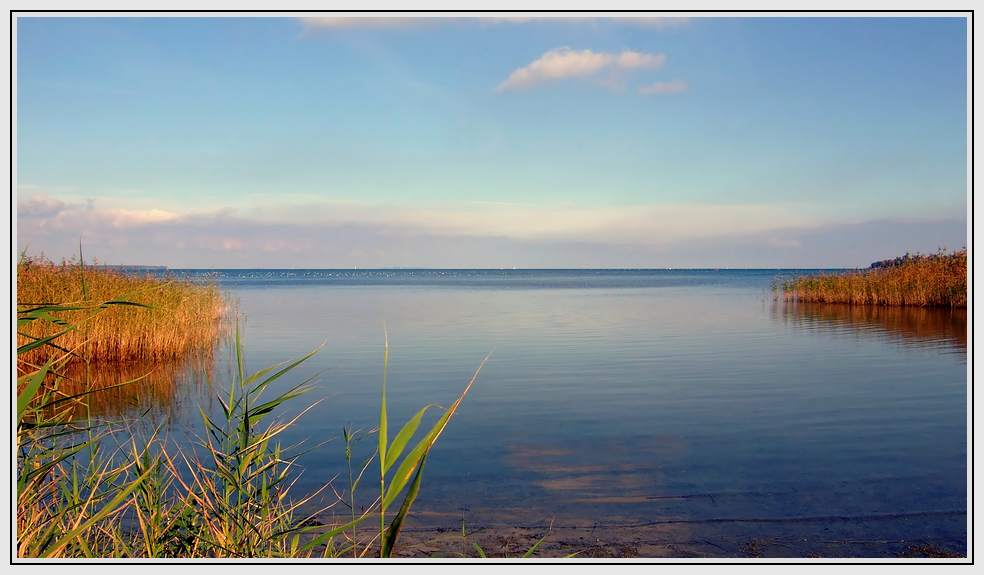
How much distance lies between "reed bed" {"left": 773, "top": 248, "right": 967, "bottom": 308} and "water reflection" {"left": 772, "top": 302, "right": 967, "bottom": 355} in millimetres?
478

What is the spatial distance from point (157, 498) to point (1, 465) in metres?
1.10

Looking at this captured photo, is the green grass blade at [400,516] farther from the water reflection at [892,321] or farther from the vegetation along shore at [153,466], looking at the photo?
the water reflection at [892,321]

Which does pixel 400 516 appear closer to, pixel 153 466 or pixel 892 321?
pixel 153 466

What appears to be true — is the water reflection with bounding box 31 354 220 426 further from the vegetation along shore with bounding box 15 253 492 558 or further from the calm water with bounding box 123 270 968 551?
the calm water with bounding box 123 270 968 551

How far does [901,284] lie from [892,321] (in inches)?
223

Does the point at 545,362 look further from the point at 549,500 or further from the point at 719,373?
the point at 549,500

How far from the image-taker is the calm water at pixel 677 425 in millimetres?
5258

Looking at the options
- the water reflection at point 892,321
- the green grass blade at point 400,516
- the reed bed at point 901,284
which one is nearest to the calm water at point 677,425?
the water reflection at point 892,321

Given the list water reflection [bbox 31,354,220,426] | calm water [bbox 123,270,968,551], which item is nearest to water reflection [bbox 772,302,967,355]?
calm water [bbox 123,270,968,551]

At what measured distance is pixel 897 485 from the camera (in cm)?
575

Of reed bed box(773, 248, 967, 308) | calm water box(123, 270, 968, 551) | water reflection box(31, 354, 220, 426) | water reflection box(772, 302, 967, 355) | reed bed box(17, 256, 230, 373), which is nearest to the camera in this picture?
calm water box(123, 270, 968, 551)

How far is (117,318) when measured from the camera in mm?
12156

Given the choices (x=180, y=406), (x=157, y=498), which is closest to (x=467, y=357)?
(x=180, y=406)

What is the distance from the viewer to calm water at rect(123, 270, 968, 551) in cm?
526
